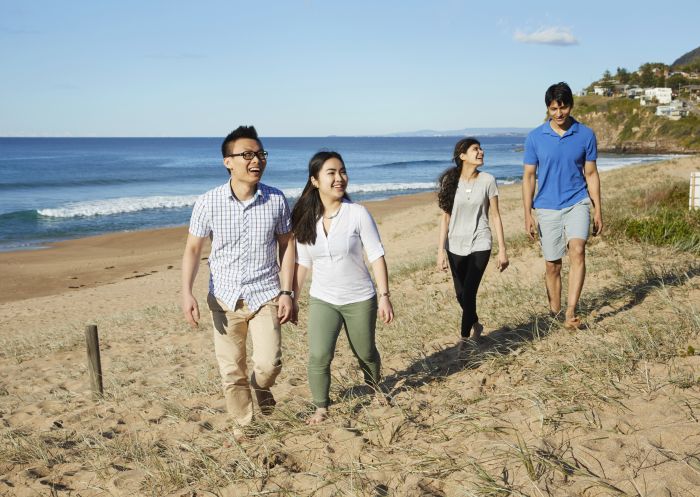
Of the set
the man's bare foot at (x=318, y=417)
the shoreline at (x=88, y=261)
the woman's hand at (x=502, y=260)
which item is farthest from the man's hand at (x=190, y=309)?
the shoreline at (x=88, y=261)

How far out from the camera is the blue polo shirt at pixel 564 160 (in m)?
5.62

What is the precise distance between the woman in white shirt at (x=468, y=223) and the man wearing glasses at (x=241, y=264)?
74.5 inches

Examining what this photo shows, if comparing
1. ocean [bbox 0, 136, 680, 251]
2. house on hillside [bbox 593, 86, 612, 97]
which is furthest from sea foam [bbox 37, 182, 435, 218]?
house on hillside [bbox 593, 86, 612, 97]

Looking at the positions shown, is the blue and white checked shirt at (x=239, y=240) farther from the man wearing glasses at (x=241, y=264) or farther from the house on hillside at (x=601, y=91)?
the house on hillside at (x=601, y=91)

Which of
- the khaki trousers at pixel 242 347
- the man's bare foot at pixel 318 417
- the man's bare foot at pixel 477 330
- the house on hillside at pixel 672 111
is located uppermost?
the house on hillside at pixel 672 111

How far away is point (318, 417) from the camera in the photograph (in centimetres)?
430

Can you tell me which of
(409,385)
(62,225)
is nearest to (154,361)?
(409,385)

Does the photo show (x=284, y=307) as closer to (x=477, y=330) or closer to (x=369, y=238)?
(x=369, y=238)

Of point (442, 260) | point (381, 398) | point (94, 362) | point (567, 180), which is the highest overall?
point (567, 180)

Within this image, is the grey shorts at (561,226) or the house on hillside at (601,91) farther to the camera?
the house on hillside at (601,91)

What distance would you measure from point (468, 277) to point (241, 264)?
2.19 metres

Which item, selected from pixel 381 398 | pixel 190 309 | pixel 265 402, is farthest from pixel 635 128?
pixel 190 309

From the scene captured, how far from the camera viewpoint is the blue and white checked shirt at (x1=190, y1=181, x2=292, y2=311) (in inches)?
165

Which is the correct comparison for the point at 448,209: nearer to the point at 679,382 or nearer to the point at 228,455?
the point at 679,382
